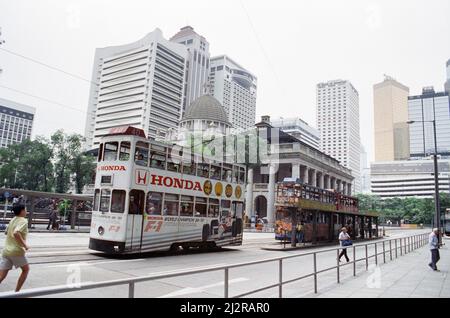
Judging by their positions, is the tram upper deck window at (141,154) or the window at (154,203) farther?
the window at (154,203)

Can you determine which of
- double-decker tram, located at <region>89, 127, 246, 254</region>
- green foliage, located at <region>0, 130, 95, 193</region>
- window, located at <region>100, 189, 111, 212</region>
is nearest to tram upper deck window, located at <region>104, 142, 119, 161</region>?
double-decker tram, located at <region>89, 127, 246, 254</region>

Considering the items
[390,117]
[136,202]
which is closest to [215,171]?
[136,202]

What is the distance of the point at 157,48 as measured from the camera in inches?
5231

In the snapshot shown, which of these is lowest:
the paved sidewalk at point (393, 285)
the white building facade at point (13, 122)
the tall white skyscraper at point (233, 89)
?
the paved sidewalk at point (393, 285)

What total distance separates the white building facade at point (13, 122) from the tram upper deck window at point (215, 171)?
132408mm

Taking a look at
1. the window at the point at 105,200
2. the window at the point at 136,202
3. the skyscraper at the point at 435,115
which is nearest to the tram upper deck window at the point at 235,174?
the window at the point at 136,202

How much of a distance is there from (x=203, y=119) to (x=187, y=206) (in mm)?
72657

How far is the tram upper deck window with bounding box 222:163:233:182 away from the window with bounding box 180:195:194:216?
276cm

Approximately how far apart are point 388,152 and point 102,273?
640 ft

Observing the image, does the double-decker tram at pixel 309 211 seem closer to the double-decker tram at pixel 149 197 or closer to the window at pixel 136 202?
the double-decker tram at pixel 149 197

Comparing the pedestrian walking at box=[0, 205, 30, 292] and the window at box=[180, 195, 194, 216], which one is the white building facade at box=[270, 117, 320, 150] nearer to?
the window at box=[180, 195, 194, 216]

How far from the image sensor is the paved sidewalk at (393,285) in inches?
321

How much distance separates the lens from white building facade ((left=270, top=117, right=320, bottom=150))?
155 m
